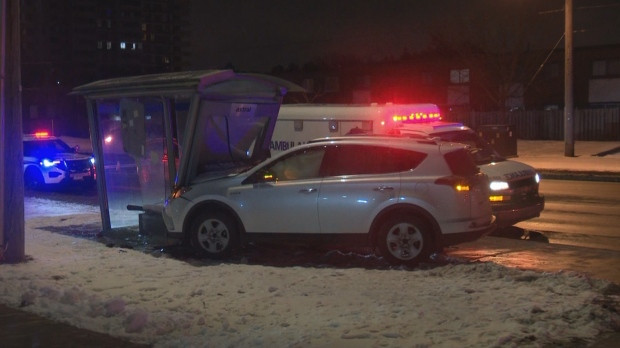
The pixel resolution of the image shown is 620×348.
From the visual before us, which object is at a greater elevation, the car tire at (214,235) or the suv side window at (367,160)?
the suv side window at (367,160)

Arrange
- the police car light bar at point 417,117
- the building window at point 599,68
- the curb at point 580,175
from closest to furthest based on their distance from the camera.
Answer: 1. the police car light bar at point 417,117
2. the curb at point 580,175
3. the building window at point 599,68

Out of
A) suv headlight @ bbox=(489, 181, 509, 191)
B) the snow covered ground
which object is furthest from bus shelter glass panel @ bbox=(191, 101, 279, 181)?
suv headlight @ bbox=(489, 181, 509, 191)

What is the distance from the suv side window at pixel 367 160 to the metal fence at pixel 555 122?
1166 inches

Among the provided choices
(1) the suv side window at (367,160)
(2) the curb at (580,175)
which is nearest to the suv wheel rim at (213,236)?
(1) the suv side window at (367,160)

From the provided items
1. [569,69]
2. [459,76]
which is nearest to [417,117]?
[569,69]

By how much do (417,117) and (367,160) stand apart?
5.97 metres

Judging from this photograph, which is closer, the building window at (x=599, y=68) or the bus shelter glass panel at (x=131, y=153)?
the bus shelter glass panel at (x=131, y=153)

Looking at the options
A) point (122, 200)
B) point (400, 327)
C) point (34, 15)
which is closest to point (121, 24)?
point (34, 15)

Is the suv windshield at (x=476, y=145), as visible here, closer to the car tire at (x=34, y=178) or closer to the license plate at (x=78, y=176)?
the license plate at (x=78, y=176)

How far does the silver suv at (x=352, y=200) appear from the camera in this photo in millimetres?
8867

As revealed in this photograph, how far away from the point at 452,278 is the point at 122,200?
6511 millimetres

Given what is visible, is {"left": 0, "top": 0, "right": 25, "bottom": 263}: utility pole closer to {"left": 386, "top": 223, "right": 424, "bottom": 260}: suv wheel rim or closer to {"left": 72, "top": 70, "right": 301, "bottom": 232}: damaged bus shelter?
{"left": 72, "top": 70, "right": 301, "bottom": 232}: damaged bus shelter

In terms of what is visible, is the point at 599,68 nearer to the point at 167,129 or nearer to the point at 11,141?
the point at 167,129

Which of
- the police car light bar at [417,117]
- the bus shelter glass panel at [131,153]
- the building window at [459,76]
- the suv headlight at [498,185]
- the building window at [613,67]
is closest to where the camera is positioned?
the suv headlight at [498,185]
